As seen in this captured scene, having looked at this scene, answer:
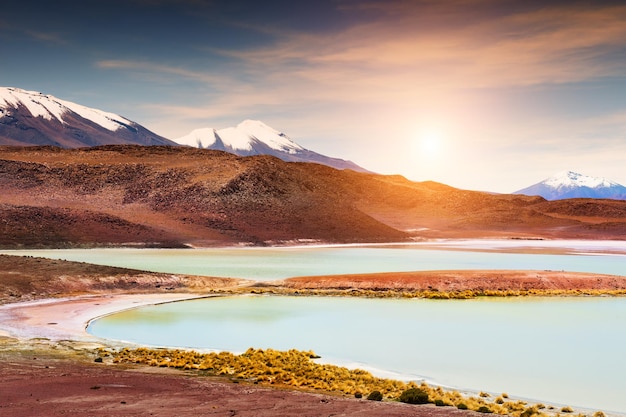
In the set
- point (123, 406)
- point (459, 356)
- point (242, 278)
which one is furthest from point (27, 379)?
point (242, 278)

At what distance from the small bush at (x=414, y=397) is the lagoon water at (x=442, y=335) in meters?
2.68

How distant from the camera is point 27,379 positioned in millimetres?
19312

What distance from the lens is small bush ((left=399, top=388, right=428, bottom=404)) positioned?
1742cm

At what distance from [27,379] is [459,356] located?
1412cm

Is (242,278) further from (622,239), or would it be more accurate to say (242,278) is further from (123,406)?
(622,239)

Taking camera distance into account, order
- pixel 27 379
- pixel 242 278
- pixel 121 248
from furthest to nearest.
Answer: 1. pixel 121 248
2. pixel 242 278
3. pixel 27 379

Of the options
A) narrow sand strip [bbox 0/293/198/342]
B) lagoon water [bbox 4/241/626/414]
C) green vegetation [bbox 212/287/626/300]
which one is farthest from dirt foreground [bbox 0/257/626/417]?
green vegetation [bbox 212/287/626/300]

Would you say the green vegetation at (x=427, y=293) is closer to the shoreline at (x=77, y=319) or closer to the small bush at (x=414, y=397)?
the shoreline at (x=77, y=319)

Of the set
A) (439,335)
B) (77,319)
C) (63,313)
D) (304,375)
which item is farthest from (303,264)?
(304,375)

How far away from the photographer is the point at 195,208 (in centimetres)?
10862

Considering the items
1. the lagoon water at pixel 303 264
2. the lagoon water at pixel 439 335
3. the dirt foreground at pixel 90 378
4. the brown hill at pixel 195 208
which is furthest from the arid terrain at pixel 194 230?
the lagoon water at pixel 303 264

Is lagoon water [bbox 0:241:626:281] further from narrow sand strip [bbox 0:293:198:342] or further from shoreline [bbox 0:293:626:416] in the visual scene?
shoreline [bbox 0:293:626:416]

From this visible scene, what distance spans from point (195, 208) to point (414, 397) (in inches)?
3689

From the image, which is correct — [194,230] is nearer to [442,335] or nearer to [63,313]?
[63,313]
